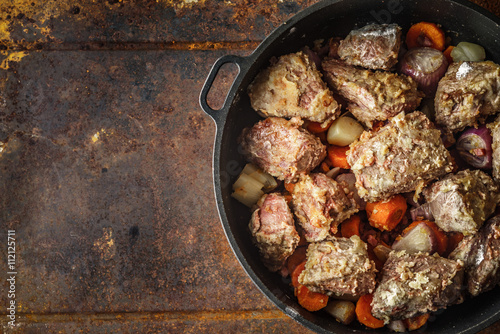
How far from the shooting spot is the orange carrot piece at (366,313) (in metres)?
2.55

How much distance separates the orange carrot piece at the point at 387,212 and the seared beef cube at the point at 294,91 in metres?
0.64

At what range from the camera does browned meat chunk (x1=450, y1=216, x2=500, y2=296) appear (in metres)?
2.36

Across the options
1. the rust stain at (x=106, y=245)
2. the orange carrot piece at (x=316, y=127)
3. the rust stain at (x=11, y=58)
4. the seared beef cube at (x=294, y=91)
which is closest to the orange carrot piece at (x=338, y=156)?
the orange carrot piece at (x=316, y=127)

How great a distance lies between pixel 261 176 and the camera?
2658 mm

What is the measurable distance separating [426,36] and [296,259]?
173 cm

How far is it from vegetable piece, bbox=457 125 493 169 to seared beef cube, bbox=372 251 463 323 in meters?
0.66

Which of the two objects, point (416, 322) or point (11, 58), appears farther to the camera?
point (11, 58)

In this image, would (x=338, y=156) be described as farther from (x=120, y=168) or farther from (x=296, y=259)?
(x=120, y=168)

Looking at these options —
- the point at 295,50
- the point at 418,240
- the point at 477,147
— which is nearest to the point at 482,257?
the point at 418,240

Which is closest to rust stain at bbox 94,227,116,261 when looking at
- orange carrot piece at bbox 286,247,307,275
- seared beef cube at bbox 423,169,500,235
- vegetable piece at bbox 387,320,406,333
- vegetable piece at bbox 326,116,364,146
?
orange carrot piece at bbox 286,247,307,275

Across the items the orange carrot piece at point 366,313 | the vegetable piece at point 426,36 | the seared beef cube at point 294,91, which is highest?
the vegetable piece at point 426,36

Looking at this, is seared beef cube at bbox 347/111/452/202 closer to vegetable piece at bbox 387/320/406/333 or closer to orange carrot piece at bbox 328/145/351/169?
orange carrot piece at bbox 328/145/351/169

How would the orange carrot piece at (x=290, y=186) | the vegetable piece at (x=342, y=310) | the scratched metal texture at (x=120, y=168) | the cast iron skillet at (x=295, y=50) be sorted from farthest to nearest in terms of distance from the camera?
the scratched metal texture at (x=120, y=168) → the orange carrot piece at (x=290, y=186) → the vegetable piece at (x=342, y=310) → the cast iron skillet at (x=295, y=50)

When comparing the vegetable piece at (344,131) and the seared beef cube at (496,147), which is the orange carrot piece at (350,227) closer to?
the vegetable piece at (344,131)
